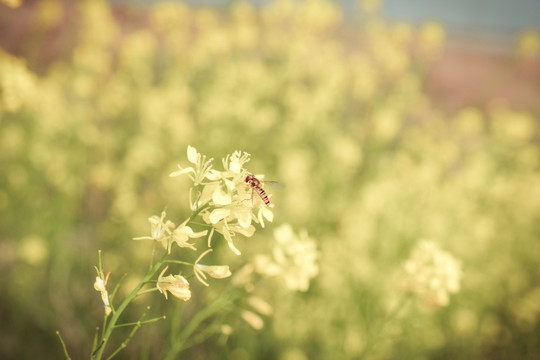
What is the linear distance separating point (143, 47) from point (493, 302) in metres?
4.15

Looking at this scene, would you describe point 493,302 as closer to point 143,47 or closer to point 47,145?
point 47,145

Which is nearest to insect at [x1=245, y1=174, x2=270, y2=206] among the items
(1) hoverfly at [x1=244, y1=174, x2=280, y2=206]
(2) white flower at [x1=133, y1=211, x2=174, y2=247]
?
(1) hoverfly at [x1=244, y1=174, x2=280, y2=206]

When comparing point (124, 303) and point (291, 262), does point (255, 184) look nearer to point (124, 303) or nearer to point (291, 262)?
point (124, 303)

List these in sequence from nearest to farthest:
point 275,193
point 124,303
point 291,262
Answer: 1. point 124,303
2. point 291,262
3. point 275,193

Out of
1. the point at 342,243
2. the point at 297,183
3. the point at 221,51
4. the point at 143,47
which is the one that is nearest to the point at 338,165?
the point at 297,183

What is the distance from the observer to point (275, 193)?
118 inches

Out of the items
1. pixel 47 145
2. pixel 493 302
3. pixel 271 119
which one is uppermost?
pixel 271 119

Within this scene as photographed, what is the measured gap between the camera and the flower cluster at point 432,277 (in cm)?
116

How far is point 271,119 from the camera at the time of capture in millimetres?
3574

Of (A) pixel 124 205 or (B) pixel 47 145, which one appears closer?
(A) pixel 124 205

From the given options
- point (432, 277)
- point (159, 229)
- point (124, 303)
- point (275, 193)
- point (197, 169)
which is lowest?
point (124, 303)

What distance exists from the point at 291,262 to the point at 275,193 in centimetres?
187

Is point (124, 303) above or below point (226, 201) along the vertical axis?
below

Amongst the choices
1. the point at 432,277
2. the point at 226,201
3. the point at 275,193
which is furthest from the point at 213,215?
the point at 275,193
